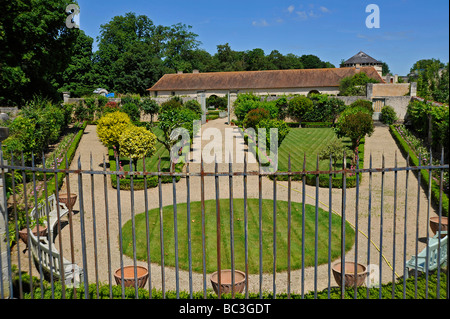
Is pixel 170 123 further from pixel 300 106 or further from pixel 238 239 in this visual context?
pixel 300 106

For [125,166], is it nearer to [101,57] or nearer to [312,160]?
[312,160]

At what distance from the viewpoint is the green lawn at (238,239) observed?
369 inches

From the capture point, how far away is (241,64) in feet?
234

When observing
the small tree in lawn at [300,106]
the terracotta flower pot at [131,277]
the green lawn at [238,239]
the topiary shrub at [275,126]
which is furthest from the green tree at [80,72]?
the terracotta flower pot at [131,277]

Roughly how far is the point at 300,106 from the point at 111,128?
18903 mm

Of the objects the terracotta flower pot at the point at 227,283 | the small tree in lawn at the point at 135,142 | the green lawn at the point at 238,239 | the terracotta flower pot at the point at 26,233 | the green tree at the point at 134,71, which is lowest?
the green lawn at the point at 238,239

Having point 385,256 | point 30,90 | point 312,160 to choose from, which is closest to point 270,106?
point 312,160

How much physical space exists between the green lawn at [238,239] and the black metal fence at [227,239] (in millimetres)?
62

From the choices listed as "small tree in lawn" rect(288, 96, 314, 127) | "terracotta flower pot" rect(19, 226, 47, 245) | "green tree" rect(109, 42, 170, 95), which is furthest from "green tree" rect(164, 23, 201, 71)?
"terracotta flower pot" rect(19, 226, 47, 245)

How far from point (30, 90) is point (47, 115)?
10.9m

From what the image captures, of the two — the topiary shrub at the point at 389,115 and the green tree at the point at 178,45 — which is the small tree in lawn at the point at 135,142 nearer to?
the topiary shrub at the point at 389,115

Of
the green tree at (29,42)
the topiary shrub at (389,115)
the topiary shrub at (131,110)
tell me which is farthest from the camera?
the topiary shrub at (131,110)

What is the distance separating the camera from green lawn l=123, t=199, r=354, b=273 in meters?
9.38

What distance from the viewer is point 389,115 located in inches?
1267
